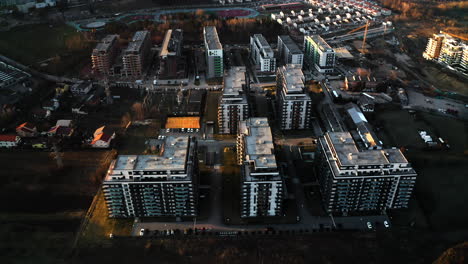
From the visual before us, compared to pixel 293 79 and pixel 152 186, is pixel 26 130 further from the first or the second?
pixel 293 79

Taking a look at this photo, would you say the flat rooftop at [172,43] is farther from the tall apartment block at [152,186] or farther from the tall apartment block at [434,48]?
the tall apartment block at [434,48]

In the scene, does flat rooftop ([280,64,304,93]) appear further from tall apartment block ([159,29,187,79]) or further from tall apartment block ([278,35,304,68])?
tall apartment block ([159,29,187,79])

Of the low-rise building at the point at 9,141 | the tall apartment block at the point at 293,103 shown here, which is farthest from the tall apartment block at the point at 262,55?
the low-rise building at the point at 9,141

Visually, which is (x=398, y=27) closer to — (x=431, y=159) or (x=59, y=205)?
(x=431, y=159)

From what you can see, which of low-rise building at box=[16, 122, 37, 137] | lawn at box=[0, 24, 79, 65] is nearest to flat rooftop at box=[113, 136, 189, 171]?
low-rise building at box=[16, 122, 37, 137]

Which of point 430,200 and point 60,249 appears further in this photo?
point 430,200

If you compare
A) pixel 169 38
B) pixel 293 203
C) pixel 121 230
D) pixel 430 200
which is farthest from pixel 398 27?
pixel 121 230
